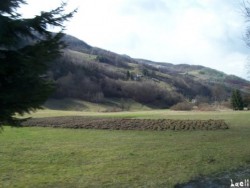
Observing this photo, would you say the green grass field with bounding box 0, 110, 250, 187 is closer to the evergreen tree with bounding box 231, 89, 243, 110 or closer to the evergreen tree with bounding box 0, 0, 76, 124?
the evergreen tree with bounding box 0, 0, 76, 124

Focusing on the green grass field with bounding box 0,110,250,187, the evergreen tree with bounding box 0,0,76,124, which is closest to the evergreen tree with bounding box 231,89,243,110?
the green grass field with bounding box 0,110,250,187

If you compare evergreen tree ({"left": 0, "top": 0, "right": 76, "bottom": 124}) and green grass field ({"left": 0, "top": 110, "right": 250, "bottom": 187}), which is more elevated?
evergreen tree ({"left": 0, "top": 0, "right": 76, "bottom": 124})

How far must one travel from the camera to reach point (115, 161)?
43.0 ft

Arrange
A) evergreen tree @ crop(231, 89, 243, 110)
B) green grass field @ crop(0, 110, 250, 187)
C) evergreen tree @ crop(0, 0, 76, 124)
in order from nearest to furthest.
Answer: evergreen tree @ crop(0, 0, 76, 124), green grass field @ crop(0, 110, 250, 187), evergreen tree @ crop(231, 89, 243, 110)

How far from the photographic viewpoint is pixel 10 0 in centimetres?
718

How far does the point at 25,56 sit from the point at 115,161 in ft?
22.7

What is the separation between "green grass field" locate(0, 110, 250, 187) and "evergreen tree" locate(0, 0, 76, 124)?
11.4 ft

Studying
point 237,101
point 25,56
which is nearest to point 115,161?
point 25,56

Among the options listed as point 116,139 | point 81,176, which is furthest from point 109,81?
point 81,176

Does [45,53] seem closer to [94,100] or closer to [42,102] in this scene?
[42,102]

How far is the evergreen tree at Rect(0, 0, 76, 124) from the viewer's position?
6.75 m

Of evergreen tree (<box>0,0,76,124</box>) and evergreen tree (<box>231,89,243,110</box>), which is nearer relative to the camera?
evergreen tree (<box>0,0,76,124</box>)

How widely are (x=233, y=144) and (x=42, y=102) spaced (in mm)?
11564

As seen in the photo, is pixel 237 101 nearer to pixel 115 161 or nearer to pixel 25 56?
pixel 115 161
